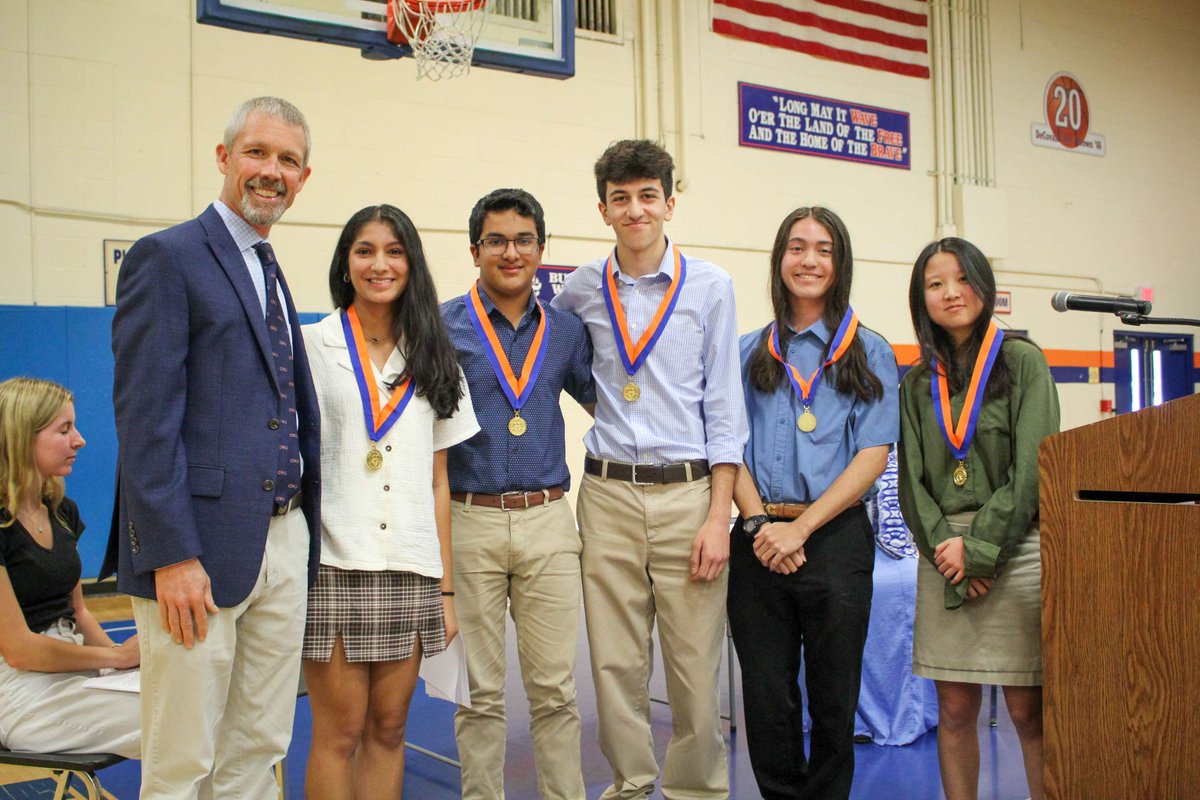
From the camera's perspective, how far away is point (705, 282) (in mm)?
2836

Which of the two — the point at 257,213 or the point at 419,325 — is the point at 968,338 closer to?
the point at 419,325

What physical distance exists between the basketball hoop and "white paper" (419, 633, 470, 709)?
3.53m

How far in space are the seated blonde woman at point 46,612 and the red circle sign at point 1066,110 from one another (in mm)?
11554

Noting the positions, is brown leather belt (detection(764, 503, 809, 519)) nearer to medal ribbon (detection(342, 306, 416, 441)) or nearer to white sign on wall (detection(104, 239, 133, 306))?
medal ribbon (detection(342, 306, 416, 441))

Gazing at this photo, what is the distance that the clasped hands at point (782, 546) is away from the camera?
261 centimetres

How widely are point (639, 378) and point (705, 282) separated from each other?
1.11ft

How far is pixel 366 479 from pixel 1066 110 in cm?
1167

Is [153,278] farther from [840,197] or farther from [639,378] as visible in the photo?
[840,197]

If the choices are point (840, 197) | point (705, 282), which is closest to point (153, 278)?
point (705, 282)

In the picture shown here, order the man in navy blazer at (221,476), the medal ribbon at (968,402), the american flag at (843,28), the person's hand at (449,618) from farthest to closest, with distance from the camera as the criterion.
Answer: the american flag at (843,28)
the medal ribbon at (968,402)
the person's hand at (449,618)
the man in navy blazer at (221,476)

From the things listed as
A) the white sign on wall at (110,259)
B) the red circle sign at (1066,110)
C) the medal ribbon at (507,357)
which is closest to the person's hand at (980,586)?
the medal ribbon at (507,357)

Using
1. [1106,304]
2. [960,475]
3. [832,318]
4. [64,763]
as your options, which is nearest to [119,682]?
[64,763]

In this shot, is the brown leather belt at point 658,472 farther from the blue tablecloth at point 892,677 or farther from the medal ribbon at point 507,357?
the blue tablecloth at point 892,677

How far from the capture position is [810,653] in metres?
2.70
